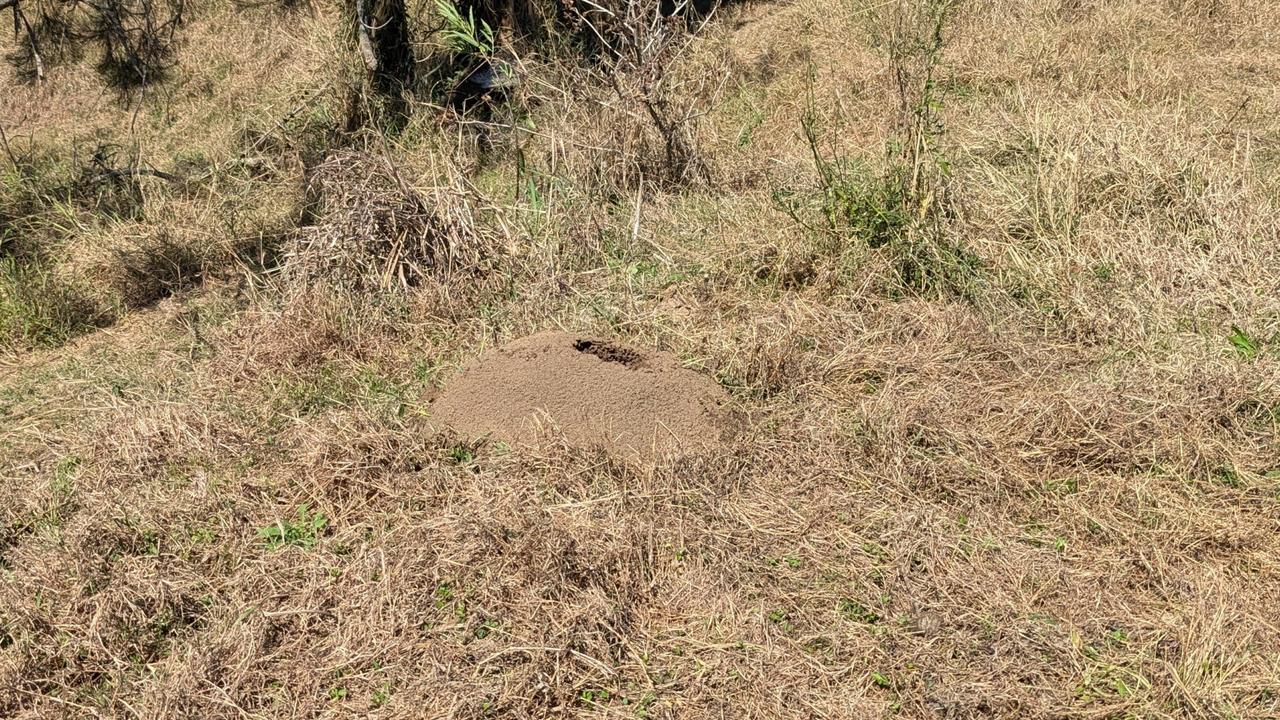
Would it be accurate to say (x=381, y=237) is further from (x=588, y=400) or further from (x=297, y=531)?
(x=297, y=531)

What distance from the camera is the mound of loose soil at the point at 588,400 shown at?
3.82 m

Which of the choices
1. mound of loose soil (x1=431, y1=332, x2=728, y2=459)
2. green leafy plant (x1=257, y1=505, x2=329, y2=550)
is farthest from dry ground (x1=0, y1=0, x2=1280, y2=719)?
mound of loose soil (x1=431, y1=332, x2=728, y2=459)

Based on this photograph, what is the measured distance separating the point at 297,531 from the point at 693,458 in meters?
1.38

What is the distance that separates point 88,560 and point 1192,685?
3.28 m

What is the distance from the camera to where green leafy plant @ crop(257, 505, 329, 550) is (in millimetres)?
3486

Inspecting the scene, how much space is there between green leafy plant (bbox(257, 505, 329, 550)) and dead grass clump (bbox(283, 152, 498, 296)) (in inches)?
59.7

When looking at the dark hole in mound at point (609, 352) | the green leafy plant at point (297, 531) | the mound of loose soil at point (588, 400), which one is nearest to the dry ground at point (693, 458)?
the green leafy plant at point (297, 531)

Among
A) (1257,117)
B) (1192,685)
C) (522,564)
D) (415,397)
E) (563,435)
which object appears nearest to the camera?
(1192,685)

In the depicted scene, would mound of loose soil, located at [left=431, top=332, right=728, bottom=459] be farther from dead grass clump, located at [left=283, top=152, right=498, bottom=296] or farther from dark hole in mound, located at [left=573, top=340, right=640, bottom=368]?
dead grass clump, located at [left=283, top=152, right=498, bottom=296]

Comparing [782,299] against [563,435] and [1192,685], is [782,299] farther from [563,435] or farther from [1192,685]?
[1192,685]

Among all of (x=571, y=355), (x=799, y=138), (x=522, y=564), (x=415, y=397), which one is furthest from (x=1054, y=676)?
(x=799, y=138)

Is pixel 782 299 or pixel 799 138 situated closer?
pixel 782 299

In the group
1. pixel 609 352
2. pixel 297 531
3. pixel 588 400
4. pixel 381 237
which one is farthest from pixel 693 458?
pixel 381 237

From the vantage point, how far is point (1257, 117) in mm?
6125
